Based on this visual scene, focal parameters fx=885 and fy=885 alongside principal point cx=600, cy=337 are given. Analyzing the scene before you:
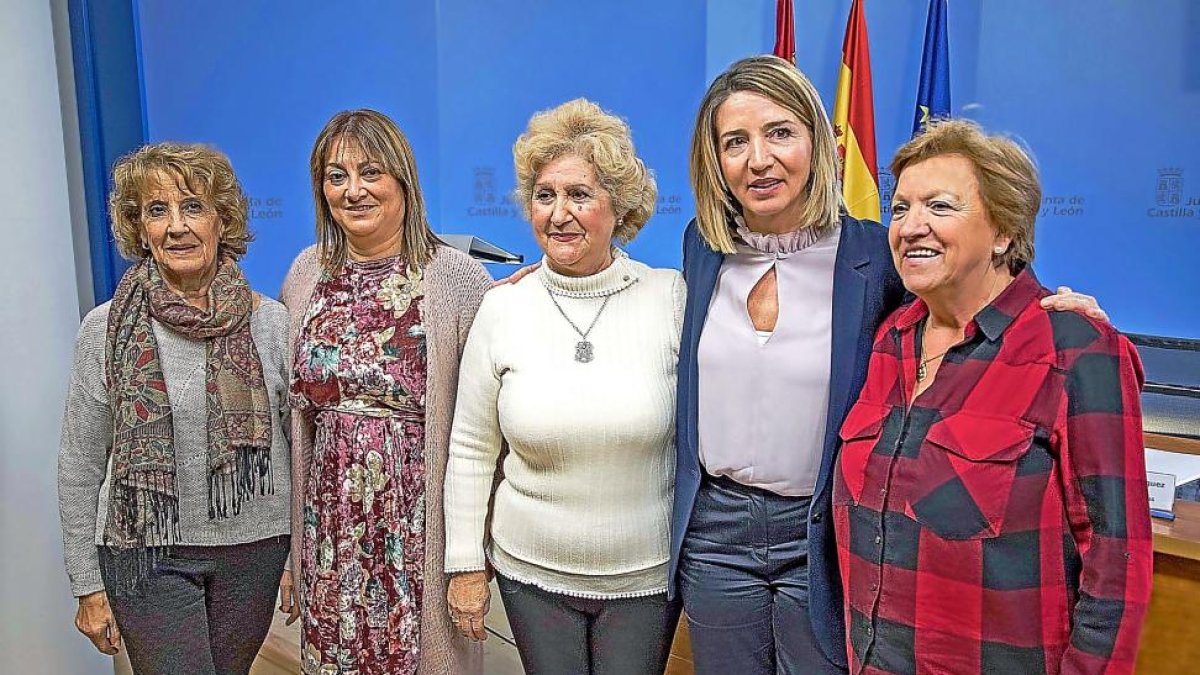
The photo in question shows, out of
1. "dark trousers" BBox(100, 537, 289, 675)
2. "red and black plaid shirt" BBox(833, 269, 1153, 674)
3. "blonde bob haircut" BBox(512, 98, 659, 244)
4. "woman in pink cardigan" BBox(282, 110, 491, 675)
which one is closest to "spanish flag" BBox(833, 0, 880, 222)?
"blonde bob haircut" BBox(512, 98, 659, 244)

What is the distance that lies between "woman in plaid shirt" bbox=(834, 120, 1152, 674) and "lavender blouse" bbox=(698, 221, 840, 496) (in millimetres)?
112

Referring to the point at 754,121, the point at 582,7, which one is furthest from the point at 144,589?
the point at 582,7

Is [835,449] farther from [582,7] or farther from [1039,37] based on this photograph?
[582,7]

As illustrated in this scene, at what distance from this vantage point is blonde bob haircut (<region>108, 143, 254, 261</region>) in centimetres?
182

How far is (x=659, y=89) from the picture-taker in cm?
338

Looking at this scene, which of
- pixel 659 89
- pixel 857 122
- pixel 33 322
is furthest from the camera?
pixel 659 89

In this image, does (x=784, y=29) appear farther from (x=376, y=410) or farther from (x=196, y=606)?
(x=196, y=606)

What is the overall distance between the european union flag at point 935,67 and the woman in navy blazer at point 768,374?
151cm

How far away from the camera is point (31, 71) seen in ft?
8.10

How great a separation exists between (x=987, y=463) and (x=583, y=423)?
0.69 meters

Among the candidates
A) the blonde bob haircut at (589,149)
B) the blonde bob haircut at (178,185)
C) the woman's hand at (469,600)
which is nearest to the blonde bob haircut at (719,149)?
the blonde bob haircut at (589,149)

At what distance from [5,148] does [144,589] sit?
1378mm

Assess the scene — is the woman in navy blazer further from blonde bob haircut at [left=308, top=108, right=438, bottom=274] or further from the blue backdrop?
the blue backdrop

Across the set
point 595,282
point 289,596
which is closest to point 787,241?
point 595,282
